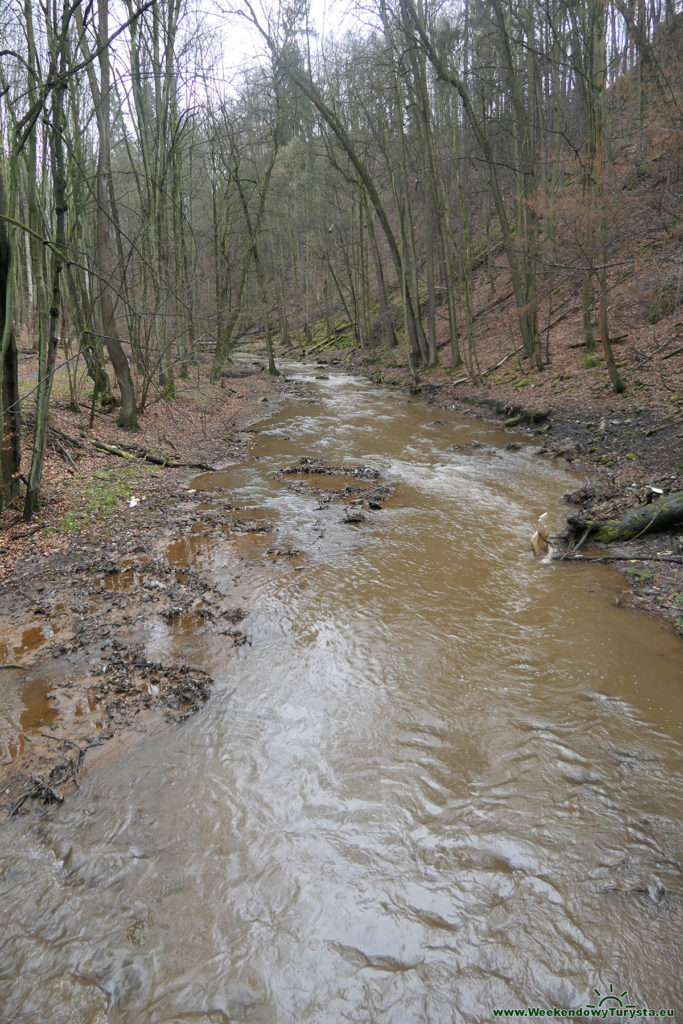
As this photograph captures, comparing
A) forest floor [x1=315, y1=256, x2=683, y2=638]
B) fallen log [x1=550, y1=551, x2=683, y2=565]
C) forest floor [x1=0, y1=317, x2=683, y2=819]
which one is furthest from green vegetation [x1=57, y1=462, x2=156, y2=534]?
forest floor [x1=315, y1=256, x2=683, y2=638]


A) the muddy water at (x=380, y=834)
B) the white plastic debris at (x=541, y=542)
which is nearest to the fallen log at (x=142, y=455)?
the muddy water at (x=380, y=834)

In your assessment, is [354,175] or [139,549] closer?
[139,549]

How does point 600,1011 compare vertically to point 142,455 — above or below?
below

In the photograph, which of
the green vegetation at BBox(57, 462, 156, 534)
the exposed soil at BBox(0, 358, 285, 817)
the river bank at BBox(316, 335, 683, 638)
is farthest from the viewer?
the green vegetation at BBox(57, 462, 156, 534)

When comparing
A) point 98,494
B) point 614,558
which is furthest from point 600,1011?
point 98,494

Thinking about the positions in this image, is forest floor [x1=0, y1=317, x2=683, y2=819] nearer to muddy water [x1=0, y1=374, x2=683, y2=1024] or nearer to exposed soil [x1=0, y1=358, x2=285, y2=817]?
exposed soil [x1=0, y1=358, x2=285, y2=817]

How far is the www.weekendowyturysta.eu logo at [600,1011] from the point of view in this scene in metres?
2.57

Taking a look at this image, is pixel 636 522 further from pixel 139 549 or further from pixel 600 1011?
Answer: pixel 139 549

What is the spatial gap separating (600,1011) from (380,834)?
1.36 m

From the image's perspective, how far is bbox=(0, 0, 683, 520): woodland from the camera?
27.0ft

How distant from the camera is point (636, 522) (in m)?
7.60

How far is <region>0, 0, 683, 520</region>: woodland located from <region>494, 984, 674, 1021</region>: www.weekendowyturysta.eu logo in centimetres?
722

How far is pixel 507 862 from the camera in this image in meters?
3.28

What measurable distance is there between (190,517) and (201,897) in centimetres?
637
